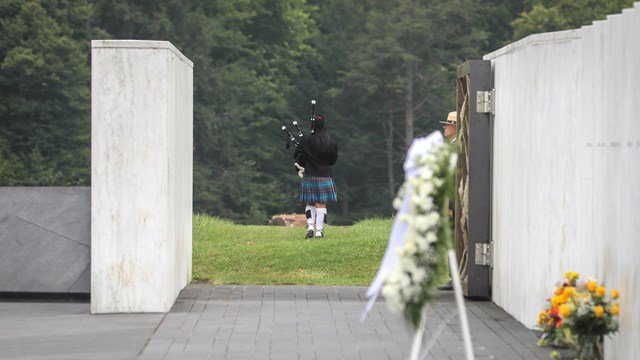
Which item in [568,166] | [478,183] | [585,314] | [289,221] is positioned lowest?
[289,221]

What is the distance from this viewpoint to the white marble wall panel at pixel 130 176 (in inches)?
529

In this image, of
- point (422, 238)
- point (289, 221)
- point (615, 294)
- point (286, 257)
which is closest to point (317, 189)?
point (286, 257)

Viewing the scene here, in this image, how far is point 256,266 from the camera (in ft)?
59.4

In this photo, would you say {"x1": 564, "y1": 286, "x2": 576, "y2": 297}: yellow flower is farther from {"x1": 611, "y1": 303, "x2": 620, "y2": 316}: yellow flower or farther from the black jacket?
the black jacket

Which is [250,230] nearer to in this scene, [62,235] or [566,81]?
[62,235]

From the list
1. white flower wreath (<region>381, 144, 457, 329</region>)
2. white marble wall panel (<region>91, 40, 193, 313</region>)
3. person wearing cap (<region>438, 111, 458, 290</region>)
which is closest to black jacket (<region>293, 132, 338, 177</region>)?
person wearing cap (<region>438, 111, 458, 290</region>)

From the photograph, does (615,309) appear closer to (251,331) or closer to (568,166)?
(568,166)

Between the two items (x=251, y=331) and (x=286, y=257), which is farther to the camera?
(x=286, y=257)

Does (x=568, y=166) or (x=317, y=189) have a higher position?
(x=568, y=166)

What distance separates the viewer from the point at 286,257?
18.6m

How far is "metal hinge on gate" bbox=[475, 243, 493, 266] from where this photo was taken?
14.7m

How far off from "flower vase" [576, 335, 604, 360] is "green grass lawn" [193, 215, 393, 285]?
6.59 meters

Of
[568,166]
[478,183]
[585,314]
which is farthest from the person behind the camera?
[478,183]

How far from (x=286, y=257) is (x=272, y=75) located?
51670 mm
